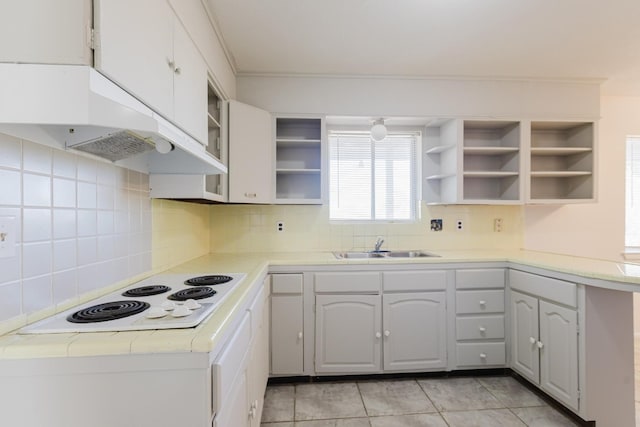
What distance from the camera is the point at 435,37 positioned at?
6.84 ft

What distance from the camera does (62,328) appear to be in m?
0.88

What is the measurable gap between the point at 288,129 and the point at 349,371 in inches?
80.3

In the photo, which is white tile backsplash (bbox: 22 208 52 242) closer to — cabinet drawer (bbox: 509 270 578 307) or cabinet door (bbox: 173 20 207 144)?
cabinet door (bbox: 173 20 207 144)

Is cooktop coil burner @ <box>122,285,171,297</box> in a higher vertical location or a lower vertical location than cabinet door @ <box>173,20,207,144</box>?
lower

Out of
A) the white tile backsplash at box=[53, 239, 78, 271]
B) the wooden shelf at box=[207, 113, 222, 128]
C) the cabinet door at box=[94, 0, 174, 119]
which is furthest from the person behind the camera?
the wooden shelf at box=[207, 113, 222, 128]

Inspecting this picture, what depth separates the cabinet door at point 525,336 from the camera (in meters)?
2.09

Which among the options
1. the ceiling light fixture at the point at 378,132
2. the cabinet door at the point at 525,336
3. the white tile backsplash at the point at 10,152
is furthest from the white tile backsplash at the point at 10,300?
the cabinet door at the point at 525,336

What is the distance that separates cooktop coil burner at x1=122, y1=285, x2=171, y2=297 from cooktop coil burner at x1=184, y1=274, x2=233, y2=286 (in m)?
0.12

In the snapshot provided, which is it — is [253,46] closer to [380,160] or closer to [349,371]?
[380,160]

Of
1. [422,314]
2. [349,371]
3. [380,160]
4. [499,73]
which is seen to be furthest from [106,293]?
[499,73]

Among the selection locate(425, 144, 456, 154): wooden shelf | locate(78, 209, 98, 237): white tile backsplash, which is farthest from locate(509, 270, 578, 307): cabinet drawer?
locate(78, 209, 98, 237): white tile backsplash

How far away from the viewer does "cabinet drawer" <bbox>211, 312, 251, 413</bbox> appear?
88cm

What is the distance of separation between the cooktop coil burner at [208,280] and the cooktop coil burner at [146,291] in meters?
0.12

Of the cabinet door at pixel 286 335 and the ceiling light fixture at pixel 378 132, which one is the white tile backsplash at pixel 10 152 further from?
the ceiling light fixture at pixel 378 132
